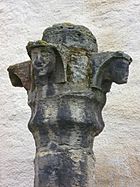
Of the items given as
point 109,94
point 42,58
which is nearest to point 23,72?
point 42,58

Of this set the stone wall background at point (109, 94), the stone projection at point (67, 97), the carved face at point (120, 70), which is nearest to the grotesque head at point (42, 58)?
the stone projection at point (67, 97)

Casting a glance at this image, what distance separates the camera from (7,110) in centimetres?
243

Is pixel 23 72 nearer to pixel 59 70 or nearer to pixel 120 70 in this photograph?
pixel 59 70

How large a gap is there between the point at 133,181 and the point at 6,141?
0.47 meters

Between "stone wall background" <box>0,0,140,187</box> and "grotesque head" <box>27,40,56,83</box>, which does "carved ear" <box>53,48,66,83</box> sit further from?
"stone wall background" <box>0,0,140,187</box>

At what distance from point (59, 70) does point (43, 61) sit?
0.05 m

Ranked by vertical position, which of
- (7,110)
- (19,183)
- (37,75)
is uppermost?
(37,75)

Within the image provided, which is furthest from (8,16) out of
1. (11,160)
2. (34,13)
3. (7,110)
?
(11,160)

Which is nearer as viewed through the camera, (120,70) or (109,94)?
(120,70)

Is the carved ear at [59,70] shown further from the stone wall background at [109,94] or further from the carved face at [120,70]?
the stone wall background at [109,94]

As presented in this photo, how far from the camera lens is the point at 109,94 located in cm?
239

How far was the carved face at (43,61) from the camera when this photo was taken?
1.57 meters

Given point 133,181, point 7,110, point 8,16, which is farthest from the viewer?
point 8,16

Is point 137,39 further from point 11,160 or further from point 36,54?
point 36,54
